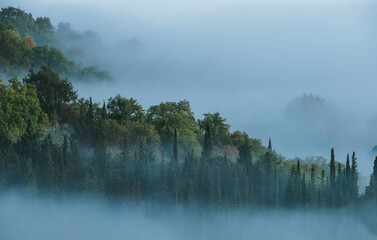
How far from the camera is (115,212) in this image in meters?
157

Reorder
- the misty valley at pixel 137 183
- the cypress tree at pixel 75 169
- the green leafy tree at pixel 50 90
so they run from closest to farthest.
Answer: the misty valley at pixel 137 183 < the cypress tree at pixel 75 169 < the green leafy tree at pixel 50 90

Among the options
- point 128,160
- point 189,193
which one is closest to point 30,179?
point 128,160

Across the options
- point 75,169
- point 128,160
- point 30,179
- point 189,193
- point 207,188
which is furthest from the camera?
point 207,188

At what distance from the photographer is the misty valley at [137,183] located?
14850cm

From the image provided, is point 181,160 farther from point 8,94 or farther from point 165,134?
point 8,94

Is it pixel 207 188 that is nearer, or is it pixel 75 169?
pixel 75 169

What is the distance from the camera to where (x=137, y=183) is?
156250mm

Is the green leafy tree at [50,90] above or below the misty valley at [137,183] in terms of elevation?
above

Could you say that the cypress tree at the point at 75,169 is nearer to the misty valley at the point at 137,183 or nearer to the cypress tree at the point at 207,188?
the misty valley at the point at 137,183

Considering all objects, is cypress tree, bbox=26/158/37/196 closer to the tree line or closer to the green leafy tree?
the tree line

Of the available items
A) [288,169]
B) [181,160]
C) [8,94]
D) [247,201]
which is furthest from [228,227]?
[8,94]

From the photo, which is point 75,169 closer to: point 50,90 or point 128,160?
point 128,160

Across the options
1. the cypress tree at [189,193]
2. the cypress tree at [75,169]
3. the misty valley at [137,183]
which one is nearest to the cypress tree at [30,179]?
the misty valley at [137,183]

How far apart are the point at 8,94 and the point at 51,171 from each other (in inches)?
757
